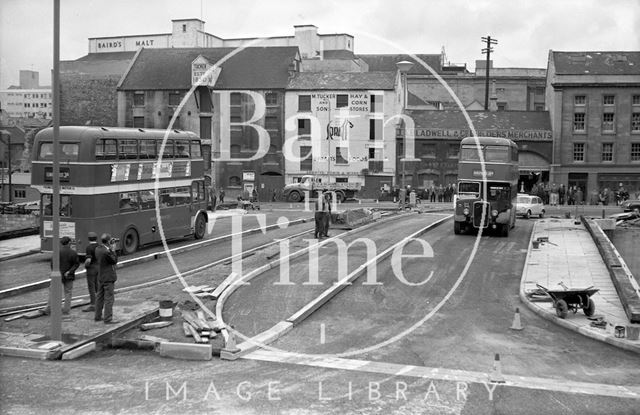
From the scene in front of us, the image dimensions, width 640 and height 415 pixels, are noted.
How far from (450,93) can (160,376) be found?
79951 mm

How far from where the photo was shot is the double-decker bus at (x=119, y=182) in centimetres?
2402

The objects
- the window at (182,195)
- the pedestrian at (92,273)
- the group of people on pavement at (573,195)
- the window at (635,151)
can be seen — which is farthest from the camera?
the window at (635,151)

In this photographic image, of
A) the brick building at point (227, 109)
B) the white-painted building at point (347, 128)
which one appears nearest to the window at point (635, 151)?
the white-painted building at point (347, 128)

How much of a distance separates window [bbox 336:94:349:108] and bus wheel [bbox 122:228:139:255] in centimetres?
4055

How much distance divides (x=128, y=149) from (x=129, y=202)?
2.00 meters

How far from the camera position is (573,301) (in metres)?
17.4

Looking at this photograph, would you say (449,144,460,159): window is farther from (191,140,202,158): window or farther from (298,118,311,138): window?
(191,140,202,158): window

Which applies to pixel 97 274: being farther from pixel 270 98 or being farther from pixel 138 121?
pixel 138 121

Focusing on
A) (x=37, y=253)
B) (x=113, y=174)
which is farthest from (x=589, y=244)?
(x=37, y=253)

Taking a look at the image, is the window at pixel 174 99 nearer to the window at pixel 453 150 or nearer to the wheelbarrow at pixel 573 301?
the window at pixel 453 150

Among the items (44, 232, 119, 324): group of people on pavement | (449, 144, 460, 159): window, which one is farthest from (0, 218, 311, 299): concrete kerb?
(449, 144, 460, 159): window

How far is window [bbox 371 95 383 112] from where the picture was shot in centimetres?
6500

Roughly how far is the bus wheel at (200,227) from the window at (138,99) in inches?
1528

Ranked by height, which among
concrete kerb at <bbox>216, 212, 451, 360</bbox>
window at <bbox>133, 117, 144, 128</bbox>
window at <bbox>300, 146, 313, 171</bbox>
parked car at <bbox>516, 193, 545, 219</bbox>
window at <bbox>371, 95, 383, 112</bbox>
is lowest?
concrete kerb at <bbox>216, 212, 451, 360</bbox>
